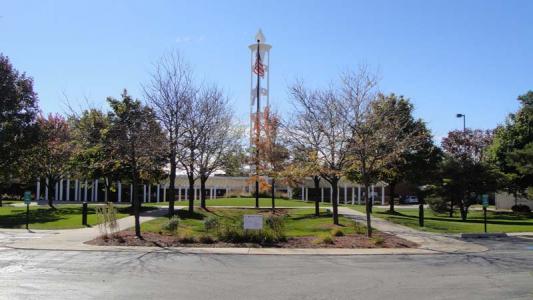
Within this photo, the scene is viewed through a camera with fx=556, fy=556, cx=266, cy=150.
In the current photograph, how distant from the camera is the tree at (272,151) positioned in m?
31.8

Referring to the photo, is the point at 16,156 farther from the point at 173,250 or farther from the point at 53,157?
the point at 173,250

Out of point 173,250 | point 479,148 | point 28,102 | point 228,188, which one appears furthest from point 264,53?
point 173,250

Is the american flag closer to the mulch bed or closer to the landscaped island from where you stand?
the landscaped island

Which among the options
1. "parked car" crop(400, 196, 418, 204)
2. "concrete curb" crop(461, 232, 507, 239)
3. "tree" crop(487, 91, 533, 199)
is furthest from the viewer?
"parked car" crop(400, 196, 418, 204)

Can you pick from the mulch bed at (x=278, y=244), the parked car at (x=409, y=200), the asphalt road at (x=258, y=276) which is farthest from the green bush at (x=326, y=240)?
the parked car at (x=409, y=200)

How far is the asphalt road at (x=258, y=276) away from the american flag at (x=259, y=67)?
116ft

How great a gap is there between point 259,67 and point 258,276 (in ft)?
131

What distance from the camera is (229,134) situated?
33.7 metres

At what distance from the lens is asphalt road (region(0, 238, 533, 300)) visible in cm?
999

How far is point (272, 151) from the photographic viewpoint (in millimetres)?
32938

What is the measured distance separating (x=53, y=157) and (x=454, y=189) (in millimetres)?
27235

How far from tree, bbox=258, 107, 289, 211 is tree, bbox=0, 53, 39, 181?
13795 mm

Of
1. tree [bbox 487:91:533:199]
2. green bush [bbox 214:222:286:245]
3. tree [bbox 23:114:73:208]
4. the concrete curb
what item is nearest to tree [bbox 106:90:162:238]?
green bush [bbox 214:222:286:245]

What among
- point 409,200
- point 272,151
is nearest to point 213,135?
point 272,151
